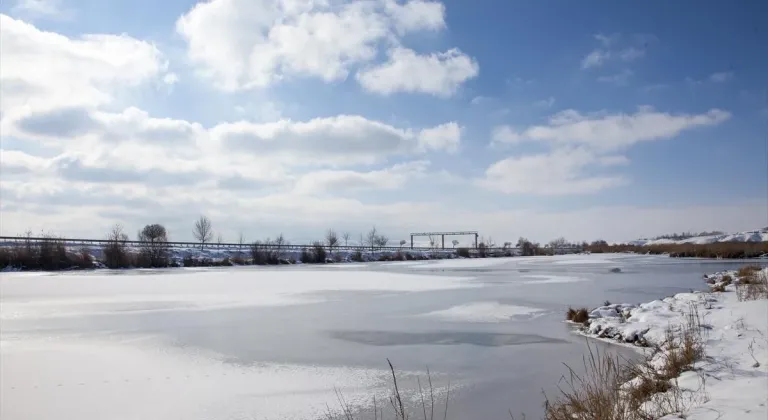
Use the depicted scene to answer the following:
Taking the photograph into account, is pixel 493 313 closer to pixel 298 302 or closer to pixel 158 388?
pixel 298 302

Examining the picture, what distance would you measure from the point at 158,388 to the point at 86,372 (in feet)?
4.74

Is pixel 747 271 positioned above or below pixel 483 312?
above

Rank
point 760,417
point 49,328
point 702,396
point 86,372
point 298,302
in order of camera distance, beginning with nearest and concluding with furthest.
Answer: point 760,417
point 702,396
point 86,372
point 49,328
point 298,302

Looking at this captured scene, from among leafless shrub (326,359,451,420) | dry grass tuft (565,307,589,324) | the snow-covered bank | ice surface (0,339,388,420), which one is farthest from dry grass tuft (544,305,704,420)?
dry grass tuft (565,307,589,324)

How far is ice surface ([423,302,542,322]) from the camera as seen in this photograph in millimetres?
11320

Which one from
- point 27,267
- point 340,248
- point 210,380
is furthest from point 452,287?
point 340,248

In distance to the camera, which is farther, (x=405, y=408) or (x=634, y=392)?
(x=405, y=408)

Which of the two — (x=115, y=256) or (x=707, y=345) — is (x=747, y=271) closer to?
(x=707, y=345)

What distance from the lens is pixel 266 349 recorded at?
7.93m

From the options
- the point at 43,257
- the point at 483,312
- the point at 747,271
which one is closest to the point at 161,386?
the point at 483,312

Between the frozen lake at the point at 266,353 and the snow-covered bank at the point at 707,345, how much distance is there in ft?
3.48

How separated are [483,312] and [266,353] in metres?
6.27

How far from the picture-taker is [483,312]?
40.1 ft

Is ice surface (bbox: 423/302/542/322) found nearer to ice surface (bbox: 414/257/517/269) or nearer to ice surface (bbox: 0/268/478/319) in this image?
ice surface (bbox: 0/268/478/319)
